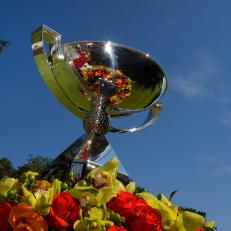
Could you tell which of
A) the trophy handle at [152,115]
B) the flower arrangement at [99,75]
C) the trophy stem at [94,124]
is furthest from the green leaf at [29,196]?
the trophy handle at [152,115]

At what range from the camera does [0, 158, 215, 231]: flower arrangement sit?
1.44 meters

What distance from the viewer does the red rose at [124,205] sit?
1.53 metres

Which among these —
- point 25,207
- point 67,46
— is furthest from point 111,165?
point 67,46

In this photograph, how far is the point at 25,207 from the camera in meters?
1.45

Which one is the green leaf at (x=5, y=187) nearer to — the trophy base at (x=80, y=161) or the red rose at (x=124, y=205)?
the red rose at (x=124, y=205)

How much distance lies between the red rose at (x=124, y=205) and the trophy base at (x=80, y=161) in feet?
6.24

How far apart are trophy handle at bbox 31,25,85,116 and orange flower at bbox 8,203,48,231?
9.02 feet

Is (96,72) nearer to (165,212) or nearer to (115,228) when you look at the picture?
(165,212)

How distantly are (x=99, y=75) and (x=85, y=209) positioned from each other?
3.07m

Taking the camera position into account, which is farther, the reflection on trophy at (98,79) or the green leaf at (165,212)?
the reflection on trophy at (98,79)

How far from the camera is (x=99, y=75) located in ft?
14.8

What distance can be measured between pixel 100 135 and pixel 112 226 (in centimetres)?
281

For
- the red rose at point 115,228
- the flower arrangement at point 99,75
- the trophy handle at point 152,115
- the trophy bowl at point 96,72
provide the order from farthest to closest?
the trophy handle at point 152,115, the flower arrangement at point 99,75, the trophy bowl at point 96,72, the red rose at point 115,228

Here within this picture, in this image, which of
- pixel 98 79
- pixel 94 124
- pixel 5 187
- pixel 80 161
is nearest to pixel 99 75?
pixel 98 79
